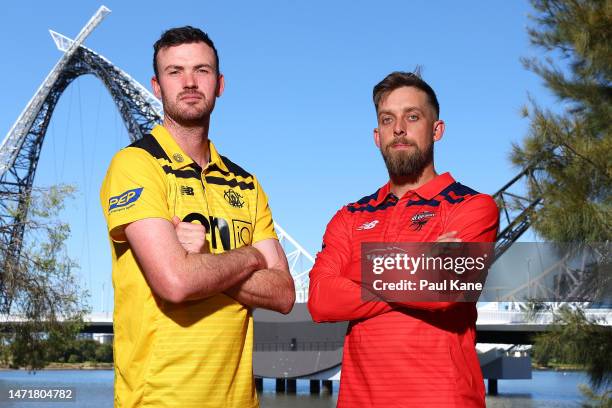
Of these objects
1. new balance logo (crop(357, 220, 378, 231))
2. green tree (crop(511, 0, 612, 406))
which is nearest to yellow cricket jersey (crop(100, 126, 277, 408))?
new balance logo (crop(357, 220, 378, 231))

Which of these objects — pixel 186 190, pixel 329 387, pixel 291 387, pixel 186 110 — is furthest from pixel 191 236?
pixel 291 387

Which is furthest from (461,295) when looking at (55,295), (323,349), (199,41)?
(323,349)

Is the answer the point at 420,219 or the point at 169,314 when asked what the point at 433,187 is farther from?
the point at 169,314

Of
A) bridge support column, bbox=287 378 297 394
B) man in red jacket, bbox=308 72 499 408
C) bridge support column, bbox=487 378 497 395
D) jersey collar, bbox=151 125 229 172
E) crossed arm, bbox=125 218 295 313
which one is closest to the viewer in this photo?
crossed arm, bbox=125 218 295 313

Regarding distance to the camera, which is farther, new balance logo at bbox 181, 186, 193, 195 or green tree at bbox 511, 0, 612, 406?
green tree at bbox 511, 0, 612, 406

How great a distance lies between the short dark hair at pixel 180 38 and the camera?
2961mm

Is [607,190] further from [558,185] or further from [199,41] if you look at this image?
[199,41]

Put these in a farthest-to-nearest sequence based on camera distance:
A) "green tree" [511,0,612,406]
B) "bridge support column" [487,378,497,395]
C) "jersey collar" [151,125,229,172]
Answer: "bridge support column" [487,378,497,395], "green tree" [511,0,612,406], "jersey collar" [151,125,229,172]

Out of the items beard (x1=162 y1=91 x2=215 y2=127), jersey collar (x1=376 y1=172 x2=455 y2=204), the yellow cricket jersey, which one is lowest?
the yellow cricket jersey

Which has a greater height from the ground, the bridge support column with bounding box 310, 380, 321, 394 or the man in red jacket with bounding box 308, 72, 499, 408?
the man in red jacket with bounding box 308, 72, 499, 408

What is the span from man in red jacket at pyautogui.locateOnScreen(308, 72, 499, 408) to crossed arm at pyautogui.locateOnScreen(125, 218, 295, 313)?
303mm

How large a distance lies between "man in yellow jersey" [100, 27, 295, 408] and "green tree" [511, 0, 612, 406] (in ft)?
19.1

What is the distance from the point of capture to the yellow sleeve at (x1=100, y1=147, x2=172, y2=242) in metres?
2.71

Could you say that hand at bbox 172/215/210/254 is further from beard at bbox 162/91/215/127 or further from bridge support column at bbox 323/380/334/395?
bridge support column at bbox 323/380/334/395
